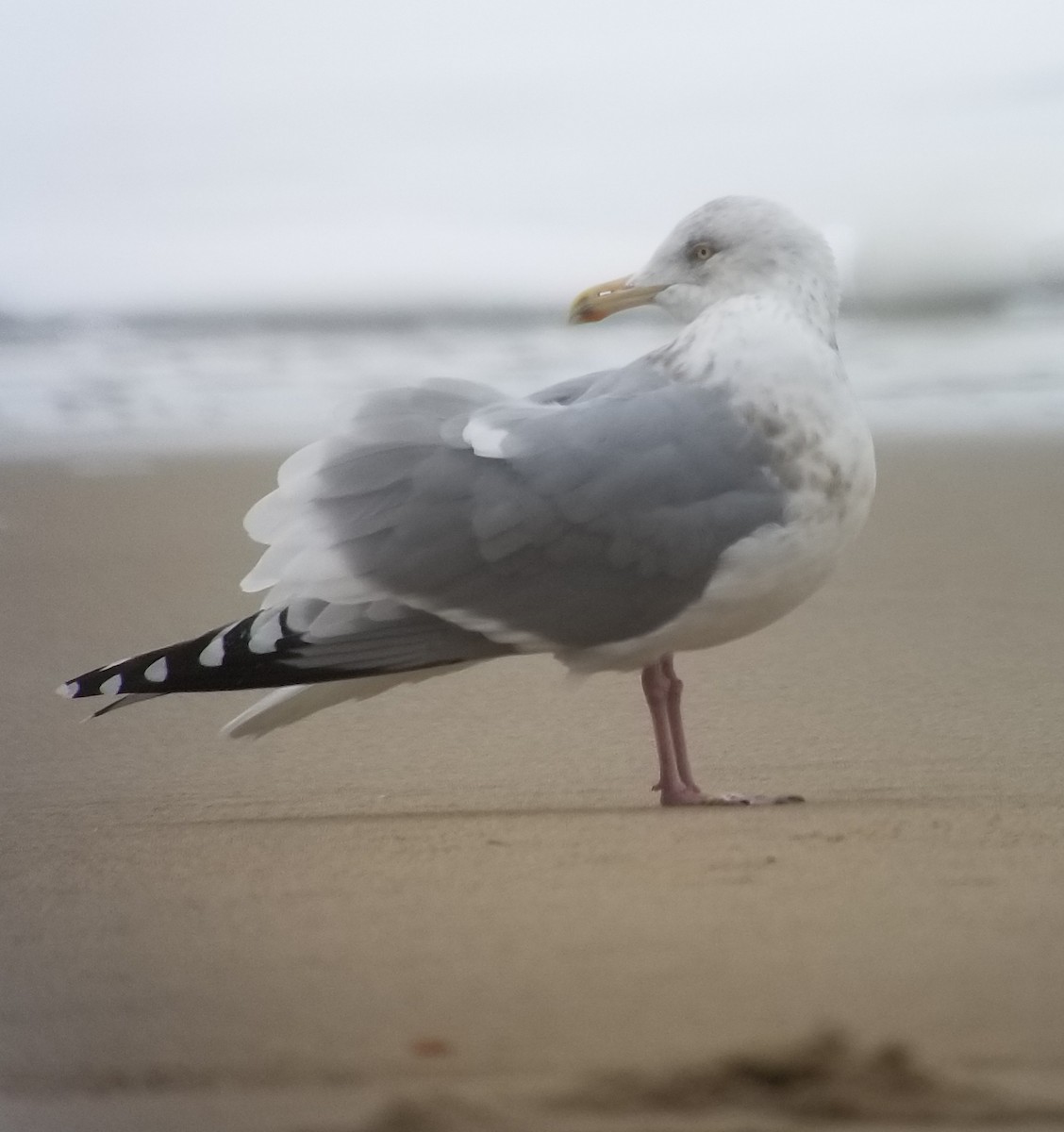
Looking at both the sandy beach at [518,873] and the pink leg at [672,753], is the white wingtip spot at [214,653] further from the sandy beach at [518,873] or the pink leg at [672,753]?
the pink leg at [672,753]

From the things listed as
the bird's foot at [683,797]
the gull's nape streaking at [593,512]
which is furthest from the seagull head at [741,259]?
the bird's foot at [683,797]

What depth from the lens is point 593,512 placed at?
5.46 ft

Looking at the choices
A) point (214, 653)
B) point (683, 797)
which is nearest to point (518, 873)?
point (683, 797)

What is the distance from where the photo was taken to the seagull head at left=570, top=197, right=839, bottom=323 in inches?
69.2

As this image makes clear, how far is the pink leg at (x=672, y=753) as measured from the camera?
1.74 meters

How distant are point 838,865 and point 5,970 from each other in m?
0.72

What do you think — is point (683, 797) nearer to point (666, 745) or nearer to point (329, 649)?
point (666, 745)

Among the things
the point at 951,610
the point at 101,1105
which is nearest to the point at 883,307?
the point at 951,610

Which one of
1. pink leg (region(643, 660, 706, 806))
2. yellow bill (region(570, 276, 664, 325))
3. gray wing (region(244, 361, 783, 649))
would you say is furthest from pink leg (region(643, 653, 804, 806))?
yellow bill (region(570, 276, 664, 325))

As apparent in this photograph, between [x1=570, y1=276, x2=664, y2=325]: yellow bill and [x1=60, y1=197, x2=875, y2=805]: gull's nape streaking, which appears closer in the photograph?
[x1=60, y1=197, x2=875, y2=805]: gull's nape streaking

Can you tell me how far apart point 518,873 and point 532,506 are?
363 mm

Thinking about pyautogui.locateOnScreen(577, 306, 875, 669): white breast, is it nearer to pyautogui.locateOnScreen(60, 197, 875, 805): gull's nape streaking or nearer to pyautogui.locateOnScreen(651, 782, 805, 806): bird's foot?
pyautogui.locateOnScreen(60, 197, 875, 805): gull's nape streaking

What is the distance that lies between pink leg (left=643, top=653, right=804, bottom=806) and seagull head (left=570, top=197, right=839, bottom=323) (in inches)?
14.9

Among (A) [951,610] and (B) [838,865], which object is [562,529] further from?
(A) [951,610]
